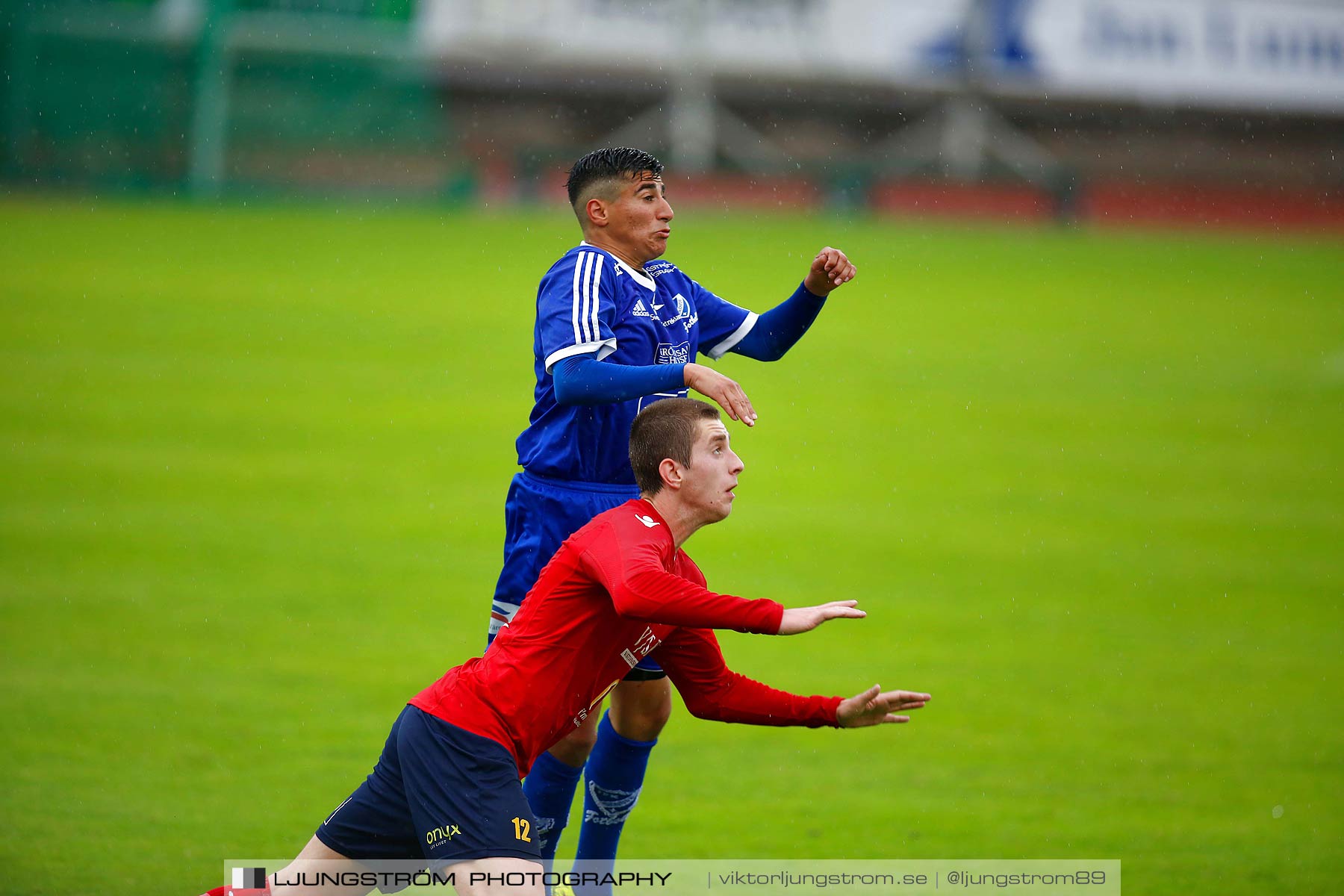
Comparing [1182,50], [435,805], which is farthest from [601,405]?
[1182,50]

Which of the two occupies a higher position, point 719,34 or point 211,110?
point 719,34

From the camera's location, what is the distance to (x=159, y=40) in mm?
31484

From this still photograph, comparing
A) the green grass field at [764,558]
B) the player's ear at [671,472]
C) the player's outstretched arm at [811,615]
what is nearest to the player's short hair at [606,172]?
the player's ear at [671,472]

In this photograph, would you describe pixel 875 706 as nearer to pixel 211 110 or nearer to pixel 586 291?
pixel 586 291

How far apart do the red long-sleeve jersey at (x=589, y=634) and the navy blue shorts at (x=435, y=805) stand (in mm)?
61

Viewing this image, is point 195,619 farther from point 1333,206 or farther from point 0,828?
point 1333,206

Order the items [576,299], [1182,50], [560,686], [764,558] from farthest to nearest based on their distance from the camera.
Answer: [1182,50]
[764,558]
[576,299]
[560,686]

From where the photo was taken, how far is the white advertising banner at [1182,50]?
4391cm

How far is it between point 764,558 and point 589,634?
7494mm

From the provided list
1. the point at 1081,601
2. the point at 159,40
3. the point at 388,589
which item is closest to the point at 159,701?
the point at 388,589

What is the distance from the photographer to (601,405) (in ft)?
15.8

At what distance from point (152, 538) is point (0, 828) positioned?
566 centimetres

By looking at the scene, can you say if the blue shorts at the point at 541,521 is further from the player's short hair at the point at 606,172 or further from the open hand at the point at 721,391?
the player's short hair at the point at 606,172

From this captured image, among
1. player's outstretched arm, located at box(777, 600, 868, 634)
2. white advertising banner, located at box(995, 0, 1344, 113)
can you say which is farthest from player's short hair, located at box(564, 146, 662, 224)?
white advertising banner, located at box(995, 0, 1344, 113)
